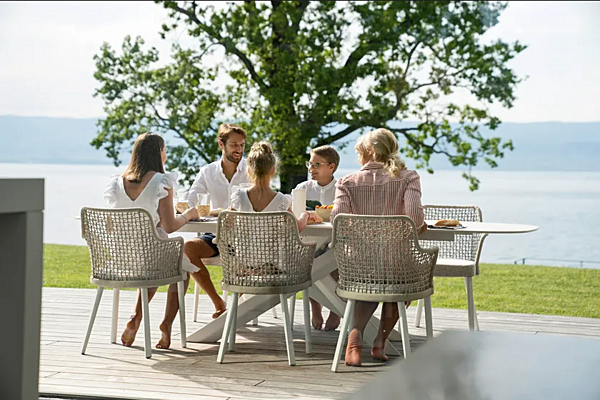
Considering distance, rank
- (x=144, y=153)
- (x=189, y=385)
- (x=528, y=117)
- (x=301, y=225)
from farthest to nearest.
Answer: (x=528, y=117), (x=144, y=153), (x=301, y=225), (x=189, y=385)

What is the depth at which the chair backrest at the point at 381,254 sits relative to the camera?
3.58m

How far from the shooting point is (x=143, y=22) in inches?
602

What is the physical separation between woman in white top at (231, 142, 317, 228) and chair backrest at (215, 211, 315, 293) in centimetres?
28

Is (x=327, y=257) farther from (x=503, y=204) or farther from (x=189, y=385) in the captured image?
(x=503, y=204)

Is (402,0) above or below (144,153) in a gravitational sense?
above

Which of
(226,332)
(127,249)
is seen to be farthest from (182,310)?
(127,249)

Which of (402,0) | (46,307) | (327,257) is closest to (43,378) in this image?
(327,257)

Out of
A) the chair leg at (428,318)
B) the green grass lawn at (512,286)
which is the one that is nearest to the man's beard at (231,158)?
the chair leg at (428,318)

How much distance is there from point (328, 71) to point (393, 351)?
5.32 m

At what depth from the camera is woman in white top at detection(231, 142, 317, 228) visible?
4.05m

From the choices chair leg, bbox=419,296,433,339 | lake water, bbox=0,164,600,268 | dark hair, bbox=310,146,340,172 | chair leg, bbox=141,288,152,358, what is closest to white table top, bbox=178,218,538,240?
chair leg, bbox=419,296,433,339

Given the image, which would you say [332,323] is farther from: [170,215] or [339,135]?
[339,135]

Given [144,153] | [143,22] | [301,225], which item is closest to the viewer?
[301,225]

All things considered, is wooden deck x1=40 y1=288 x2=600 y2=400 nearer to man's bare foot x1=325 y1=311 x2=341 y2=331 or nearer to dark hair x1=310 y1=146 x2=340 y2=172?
man's bare foot x1=325 y1=311 x2=341 y2=331
